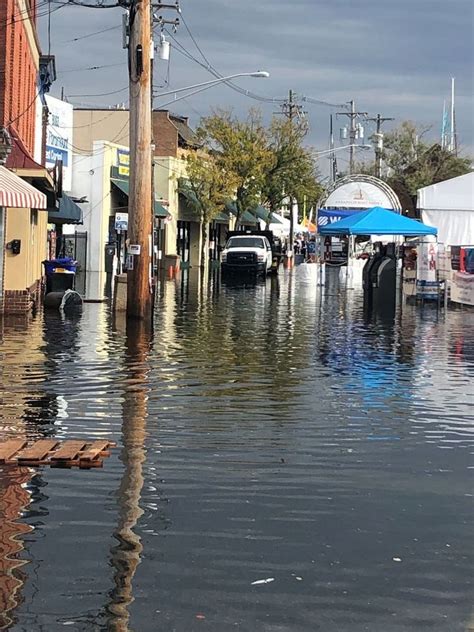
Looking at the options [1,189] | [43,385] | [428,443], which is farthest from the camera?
[1,189]

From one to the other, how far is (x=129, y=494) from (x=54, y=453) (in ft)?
4.39

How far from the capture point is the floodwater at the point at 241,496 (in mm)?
5535

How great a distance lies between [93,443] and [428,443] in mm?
3030

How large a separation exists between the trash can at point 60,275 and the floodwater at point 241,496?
9.52 metres

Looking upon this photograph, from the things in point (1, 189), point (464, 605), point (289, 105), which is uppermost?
point (289, 105)

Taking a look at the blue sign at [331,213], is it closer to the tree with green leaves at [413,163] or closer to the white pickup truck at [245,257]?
the white pickup truck at [245,257]

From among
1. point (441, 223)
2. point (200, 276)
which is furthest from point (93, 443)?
point (200, 276)

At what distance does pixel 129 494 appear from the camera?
7781mm

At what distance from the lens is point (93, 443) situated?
9281mm

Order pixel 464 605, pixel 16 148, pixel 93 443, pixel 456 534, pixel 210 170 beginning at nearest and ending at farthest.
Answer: pixel 464 605 < pixel 456 534 < pixel 93 443 < pixel 16 148 < pixel 210 170

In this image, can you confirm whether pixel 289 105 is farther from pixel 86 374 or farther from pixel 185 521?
pixel 185 521

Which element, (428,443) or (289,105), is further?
(289,105)

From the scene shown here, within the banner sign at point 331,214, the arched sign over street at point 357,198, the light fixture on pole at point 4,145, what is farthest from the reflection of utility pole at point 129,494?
the arched sign over street at point 357,198

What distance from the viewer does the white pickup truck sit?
49188mm
